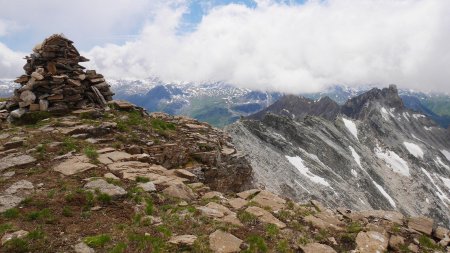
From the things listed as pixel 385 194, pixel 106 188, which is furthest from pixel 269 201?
pixel 385 194

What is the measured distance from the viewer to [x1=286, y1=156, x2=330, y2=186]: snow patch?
3711 inches

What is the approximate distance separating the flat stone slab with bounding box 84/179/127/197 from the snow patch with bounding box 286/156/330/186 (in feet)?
260

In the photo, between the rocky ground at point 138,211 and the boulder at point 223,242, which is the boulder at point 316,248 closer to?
the rocky ground at point 138,211

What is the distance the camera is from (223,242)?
607 inches

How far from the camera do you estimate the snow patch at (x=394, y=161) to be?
16238 centimetres

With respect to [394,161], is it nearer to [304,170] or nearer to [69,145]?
[304,170]

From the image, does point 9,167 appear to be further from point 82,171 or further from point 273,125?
point 273,125

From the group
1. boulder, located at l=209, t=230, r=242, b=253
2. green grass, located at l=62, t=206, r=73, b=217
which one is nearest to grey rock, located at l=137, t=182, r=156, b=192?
green grass, located at l=62, t=206, r=73, b=217

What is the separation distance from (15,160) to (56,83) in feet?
42.4

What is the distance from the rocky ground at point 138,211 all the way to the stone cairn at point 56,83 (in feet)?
14.0

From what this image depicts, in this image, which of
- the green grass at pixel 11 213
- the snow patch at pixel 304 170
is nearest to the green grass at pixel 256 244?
the green grass at pixel 11 213

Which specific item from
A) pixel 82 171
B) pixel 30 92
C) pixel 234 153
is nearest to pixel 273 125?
pixel 234 153

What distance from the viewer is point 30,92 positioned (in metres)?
32.9

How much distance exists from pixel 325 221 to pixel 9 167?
19.1 m
